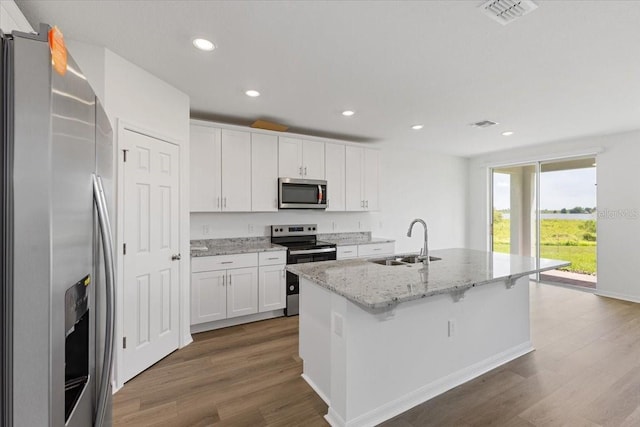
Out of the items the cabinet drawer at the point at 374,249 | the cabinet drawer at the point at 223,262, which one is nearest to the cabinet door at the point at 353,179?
the cabinet drawer at the point at 374,249

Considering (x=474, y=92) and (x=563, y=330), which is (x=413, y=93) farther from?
(x=563, y=330)

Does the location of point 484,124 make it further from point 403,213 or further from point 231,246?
point 231,246

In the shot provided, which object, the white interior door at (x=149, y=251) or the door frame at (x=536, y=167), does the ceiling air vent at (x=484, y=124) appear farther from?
the white interior door at (x=149, y=251)

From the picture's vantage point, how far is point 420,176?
5.98m

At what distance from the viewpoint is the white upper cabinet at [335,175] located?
14.6 ft

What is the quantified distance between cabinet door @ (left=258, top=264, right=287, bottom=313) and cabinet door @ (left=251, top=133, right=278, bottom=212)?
783mm

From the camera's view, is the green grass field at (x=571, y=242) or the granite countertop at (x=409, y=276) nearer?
the granite countertop at (x=409, y=276)

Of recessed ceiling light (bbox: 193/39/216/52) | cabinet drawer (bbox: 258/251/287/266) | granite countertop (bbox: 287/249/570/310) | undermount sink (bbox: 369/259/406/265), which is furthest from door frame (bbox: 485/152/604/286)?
recessed ceiling light (bbox: 193/39/216/52)

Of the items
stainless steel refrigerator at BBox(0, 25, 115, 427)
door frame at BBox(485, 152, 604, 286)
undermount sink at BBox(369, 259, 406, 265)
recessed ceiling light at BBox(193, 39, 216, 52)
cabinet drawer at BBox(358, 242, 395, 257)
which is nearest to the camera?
stainless steel refrigerator at BBox(0, 25, 115, 427)

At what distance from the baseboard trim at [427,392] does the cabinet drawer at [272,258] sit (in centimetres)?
197

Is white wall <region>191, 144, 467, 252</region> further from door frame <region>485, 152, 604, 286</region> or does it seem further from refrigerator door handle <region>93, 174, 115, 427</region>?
refrigerator door handle <region>93, 174, 115, 427</region>

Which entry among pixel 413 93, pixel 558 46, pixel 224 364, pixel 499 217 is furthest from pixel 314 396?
pixel 499 217

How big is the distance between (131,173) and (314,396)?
219cm

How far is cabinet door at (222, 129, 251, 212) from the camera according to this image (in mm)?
3674
